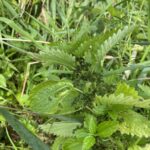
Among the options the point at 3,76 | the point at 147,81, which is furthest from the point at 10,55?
the point at 147,81

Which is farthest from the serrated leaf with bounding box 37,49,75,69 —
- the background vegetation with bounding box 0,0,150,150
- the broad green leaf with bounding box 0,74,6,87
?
the broad green leaf with bounding box 0,74,6,87

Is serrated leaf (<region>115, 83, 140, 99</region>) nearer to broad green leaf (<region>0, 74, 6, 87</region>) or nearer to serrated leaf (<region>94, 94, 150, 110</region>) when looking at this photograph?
serrated leaf (<region>94, 94, 150, 110</region>)

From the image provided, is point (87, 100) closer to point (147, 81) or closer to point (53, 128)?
point (53, 128)

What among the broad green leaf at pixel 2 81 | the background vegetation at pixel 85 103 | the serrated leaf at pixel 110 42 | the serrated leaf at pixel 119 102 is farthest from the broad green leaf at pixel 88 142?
the broad green leaf at pixel 2 81

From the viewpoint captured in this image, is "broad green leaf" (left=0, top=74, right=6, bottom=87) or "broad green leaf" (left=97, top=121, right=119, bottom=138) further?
"broad green leaf" (left=0, top=74, right=6, bottom=87)

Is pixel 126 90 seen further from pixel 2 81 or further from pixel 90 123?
pixel 2 81

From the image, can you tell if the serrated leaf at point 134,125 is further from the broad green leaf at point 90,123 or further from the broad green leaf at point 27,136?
the broad green leaf at point 27,136
